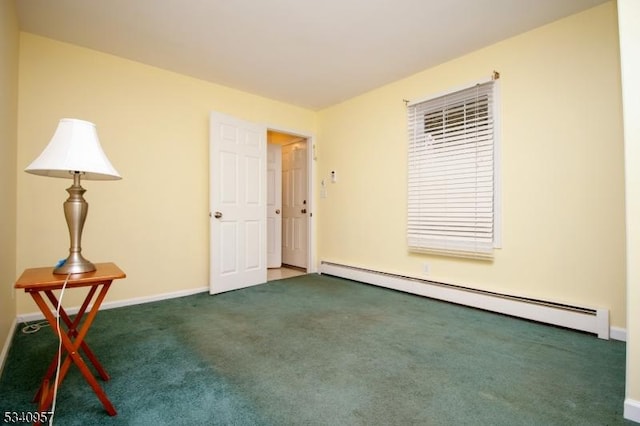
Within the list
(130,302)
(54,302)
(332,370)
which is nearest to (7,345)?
(54,302)

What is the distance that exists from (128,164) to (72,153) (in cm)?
189

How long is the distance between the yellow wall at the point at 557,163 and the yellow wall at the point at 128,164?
2.66 m

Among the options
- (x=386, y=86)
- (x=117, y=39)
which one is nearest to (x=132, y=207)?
(x=117, y=39)

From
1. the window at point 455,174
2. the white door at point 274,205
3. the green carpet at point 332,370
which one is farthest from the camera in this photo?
the white door at point 274,205

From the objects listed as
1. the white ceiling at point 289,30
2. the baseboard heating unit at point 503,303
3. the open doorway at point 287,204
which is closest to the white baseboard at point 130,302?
the open doorway at point 287,204

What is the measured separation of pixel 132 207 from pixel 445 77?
11.9 feet

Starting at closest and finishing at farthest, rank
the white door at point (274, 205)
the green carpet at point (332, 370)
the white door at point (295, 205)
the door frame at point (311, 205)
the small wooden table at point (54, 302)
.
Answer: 1. the small wooden table at point (54, 302)
2. the green carpet at point (332, 370)
3. the door frame at point (311, 205)
4. the white door at point (295, 205)
5. the white door at point (274, 205)

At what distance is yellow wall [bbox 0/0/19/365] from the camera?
1.91 metres

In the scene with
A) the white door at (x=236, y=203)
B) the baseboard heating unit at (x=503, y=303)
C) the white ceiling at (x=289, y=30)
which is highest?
the white ceiling at (x=289, y=30)

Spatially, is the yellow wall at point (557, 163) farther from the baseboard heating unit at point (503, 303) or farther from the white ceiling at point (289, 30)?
the white ceiling at point (289, 30)

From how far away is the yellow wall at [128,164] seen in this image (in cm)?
264

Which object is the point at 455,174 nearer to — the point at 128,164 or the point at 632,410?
the point at 632,410

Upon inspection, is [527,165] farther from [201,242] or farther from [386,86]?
[201,242]

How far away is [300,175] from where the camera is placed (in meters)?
5.18
